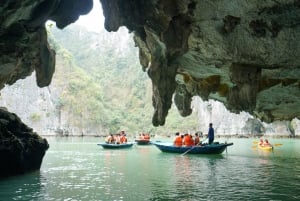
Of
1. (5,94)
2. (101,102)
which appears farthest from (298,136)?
(5,94)

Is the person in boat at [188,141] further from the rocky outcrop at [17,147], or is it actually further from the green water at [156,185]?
the rocky outcrop at [17,147]

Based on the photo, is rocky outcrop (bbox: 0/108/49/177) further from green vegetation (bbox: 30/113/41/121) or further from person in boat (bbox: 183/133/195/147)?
green vegetation (bbox: 30/113/41/121)

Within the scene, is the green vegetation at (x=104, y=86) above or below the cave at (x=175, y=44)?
above

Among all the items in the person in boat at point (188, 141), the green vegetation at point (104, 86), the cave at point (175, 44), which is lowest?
the person in boat at point (188, 141)

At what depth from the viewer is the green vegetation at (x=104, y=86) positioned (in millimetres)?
109688

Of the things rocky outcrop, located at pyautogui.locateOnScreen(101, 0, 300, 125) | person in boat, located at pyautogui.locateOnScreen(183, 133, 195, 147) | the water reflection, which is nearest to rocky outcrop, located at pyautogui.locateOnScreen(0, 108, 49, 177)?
the water reflection

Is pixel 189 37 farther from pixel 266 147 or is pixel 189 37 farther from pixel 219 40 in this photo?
pixel 266 147

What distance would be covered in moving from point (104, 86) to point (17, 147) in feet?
428

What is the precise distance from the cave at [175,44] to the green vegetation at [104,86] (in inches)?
3263

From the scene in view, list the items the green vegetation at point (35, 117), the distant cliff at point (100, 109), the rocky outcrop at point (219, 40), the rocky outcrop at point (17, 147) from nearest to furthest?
the rocky outcrop at point (219, 40)
the rocky outcrop at point (17, 147)
the distant cliff at point (100, 109)
the green vegetation at point (35, 117)

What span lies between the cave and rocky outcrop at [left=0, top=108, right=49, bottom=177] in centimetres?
4

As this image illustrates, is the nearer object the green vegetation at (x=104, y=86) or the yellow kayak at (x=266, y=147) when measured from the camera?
the yellow kayak at (x=266, y=147)

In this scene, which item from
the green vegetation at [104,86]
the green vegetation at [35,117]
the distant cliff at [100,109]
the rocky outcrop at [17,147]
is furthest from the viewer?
the green vegetation at [104,86]

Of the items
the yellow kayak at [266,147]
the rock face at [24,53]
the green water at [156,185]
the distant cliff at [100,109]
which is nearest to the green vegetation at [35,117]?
the distant cliff at [100,109]
